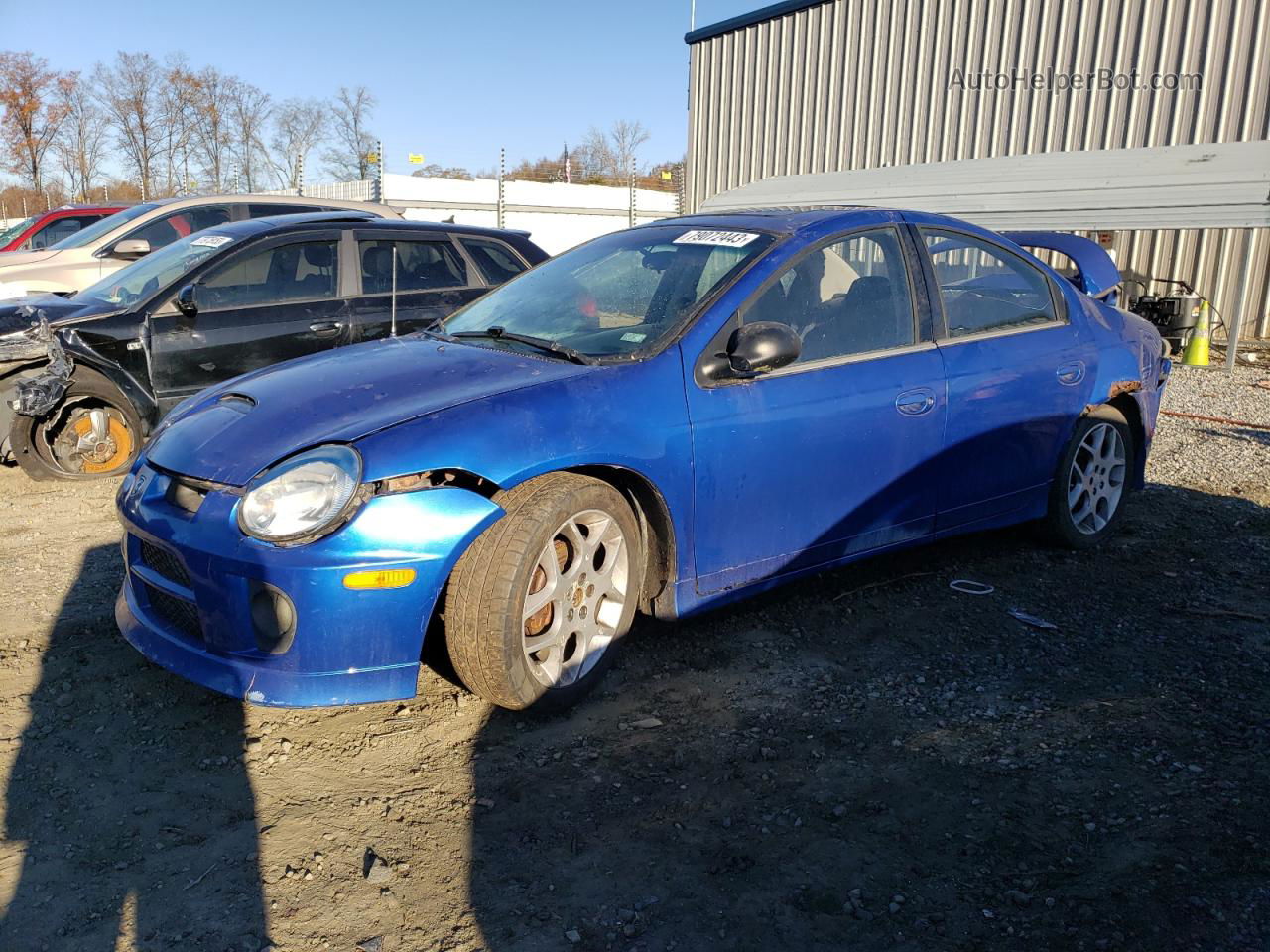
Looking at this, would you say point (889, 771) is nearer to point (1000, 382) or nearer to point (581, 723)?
point (581, 723)

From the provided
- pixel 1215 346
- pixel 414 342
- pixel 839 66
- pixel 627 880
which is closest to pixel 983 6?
pixel 839 66

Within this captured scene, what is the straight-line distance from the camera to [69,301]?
6316 millimetres

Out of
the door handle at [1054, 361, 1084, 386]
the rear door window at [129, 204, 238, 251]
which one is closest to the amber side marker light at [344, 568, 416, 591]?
the door handle at [1054, 361, 1084, 386]

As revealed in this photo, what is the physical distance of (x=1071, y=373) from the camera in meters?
4.41

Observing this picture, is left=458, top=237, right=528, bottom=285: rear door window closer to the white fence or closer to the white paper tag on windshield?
the white paper tag on windshield

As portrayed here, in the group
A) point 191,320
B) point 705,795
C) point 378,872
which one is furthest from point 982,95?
point 378,872

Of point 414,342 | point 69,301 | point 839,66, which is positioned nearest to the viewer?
point 414,342

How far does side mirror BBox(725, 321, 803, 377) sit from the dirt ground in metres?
1.10

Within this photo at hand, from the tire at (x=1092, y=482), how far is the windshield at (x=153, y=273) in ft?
16.9

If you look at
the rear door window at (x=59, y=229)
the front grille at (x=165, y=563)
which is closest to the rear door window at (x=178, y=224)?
the rear door window at (x=59, y=229)

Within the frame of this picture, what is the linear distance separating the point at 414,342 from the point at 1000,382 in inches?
96.6

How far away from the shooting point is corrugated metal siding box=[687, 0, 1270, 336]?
1317cm

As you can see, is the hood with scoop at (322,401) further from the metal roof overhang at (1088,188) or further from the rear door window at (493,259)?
the metal roof overhang at (1088,188)

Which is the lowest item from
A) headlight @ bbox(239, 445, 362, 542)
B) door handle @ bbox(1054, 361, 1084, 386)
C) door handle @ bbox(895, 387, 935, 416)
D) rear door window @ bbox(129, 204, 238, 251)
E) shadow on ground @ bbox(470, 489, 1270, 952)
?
shadow on ground @ bbox(470, 489, 1270, 952)
